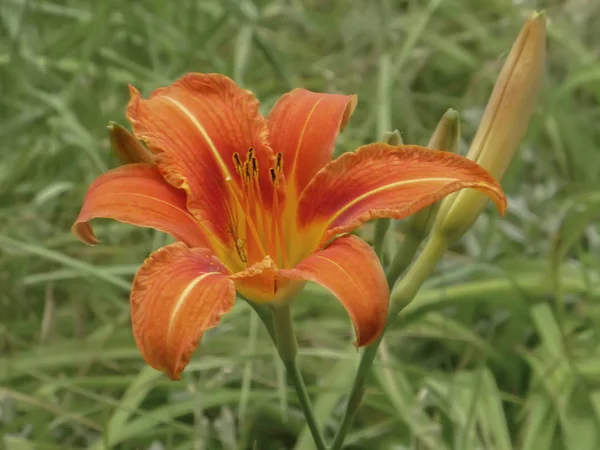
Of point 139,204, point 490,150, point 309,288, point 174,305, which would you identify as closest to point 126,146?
point 139,204

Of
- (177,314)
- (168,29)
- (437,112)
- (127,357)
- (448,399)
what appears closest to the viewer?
(177,314)

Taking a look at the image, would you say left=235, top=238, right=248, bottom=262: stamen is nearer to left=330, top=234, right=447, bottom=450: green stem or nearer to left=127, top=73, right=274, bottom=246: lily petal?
left=127, top=73, right=274, bottom=246: lily petal

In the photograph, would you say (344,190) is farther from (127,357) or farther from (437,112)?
(437,112)

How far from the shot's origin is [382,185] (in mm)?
503

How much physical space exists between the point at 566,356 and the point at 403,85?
71 cm

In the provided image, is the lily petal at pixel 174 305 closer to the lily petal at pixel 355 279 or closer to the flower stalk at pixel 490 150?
the lily petal at pixel 355 279

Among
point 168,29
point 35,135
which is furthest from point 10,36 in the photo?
point 168,29

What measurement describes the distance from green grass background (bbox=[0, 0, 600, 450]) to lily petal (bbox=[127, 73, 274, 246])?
0.78ft

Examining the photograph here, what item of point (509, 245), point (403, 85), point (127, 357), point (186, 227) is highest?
point (186, 227)

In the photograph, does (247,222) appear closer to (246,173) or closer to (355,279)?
(246,173)

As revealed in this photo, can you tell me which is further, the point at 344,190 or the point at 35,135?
the point at 35,135

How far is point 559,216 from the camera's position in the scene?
1156 millimetres

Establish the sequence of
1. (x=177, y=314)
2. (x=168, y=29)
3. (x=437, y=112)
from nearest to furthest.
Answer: (x=177, y=314) < (x=168, y=29) < (x=437, y=112)

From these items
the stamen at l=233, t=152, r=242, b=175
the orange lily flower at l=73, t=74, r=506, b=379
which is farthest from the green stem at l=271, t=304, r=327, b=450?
the stamen at l=233, t=152, r=242, b=175
